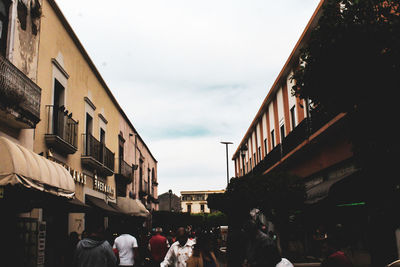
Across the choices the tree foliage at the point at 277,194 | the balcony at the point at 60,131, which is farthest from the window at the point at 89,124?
the tree foliage at the point at 277,194

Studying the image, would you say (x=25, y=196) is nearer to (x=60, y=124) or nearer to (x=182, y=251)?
(x=182, y=251)

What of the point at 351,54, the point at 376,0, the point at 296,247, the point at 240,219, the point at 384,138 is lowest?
the point at 296,247

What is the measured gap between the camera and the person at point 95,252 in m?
6.77

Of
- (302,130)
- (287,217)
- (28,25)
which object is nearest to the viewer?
(28,25)

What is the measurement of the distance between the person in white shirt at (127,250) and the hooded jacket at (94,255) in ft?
7.07

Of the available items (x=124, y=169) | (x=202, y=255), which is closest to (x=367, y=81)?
(x=202, y=255)

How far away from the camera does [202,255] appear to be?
6.36 meters

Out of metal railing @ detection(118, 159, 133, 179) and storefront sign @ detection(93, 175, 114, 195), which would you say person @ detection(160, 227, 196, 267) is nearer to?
storefront sign @ detection(93, 175, 114, 195)

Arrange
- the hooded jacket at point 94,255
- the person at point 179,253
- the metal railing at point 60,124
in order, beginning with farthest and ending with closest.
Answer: the metal railing at point 60,124 → the person at point 179,253 → the hooded jacket at point 94,255

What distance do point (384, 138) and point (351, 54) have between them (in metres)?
1.39

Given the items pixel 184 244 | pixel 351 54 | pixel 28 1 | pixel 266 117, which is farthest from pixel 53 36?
pixel 266 117

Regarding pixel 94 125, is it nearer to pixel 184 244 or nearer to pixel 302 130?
pixel 302 130

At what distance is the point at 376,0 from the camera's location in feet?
22.5

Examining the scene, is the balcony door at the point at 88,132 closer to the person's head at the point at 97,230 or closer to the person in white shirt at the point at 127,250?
the person in white shirt at the point at 127,250
